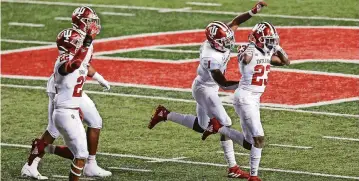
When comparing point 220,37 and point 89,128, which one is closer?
point 89,128

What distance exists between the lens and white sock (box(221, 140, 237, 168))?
1666cm

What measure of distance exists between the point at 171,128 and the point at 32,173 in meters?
3.56

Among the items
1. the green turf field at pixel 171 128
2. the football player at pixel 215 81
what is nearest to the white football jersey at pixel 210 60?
the football player at pixel 215 81

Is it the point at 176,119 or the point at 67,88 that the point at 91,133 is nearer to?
the point at 67,88

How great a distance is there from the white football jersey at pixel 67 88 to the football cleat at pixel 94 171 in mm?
1119

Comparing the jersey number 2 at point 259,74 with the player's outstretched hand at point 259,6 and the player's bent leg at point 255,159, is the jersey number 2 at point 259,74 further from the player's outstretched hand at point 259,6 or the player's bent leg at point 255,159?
the player's outstretched hand at point 259,6

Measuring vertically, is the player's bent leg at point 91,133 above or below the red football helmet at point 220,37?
below

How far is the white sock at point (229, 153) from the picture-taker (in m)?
16.7

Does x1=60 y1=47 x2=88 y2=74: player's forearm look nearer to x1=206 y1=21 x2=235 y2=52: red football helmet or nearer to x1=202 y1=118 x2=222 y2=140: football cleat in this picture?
x1=206 y1=21 x2=235 y2=52: red football helmet

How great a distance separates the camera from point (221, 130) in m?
16.8

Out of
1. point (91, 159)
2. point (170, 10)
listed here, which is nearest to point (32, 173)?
point (91, 159)

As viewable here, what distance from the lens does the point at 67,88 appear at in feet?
52.0

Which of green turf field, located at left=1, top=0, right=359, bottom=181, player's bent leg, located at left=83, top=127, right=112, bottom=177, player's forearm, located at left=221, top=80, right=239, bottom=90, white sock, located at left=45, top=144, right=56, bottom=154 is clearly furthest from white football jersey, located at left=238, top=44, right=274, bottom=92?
white sock, located at left=45, top=144, right=56, bottom=154

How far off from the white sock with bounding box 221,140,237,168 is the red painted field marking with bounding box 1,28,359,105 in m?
4.23
